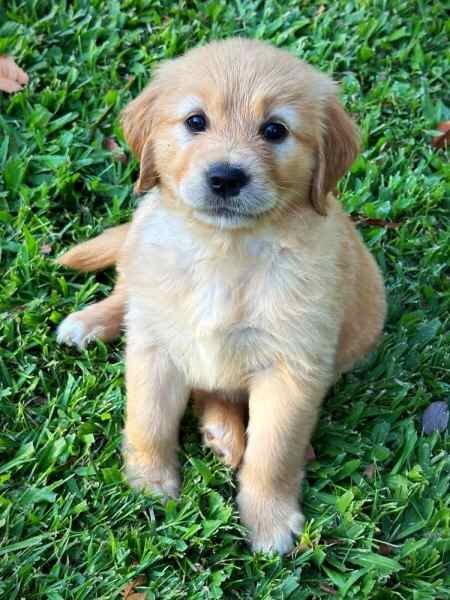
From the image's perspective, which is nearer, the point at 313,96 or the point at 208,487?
the point at 313,96

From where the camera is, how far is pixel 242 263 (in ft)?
8.77

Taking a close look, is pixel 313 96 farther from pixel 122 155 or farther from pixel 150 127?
pixel 122 155

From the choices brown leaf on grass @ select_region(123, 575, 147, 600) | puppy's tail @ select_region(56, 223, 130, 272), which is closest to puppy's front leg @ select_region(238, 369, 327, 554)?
brown leaf on grass @ select_region(123, 575, 147, 600)

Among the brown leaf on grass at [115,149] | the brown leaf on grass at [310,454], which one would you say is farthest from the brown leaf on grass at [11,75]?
the brown leaf on grass at [310,454]

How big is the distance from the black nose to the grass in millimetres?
1130

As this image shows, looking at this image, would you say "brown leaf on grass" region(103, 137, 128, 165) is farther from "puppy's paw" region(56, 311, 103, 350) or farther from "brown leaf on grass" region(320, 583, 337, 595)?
"brown leaf on grass" region(320, 583, 337, 595)

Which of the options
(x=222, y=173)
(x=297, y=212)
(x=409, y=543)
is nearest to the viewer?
(x=222, y=173)

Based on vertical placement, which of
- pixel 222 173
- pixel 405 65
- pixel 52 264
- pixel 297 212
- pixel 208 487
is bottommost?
pixel 208 487

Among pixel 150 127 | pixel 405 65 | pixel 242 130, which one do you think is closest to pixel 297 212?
pixel 242 130

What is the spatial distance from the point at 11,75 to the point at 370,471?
107 inches

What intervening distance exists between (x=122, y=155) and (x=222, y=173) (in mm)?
1837

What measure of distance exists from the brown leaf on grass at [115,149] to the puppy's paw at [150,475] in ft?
5.48

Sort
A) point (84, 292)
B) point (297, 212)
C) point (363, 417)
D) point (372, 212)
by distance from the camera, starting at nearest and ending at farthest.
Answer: point (297, 212) → point (363, 417) → point (84, 292) → point (372, 212)

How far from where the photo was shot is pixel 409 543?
2.88 metres
